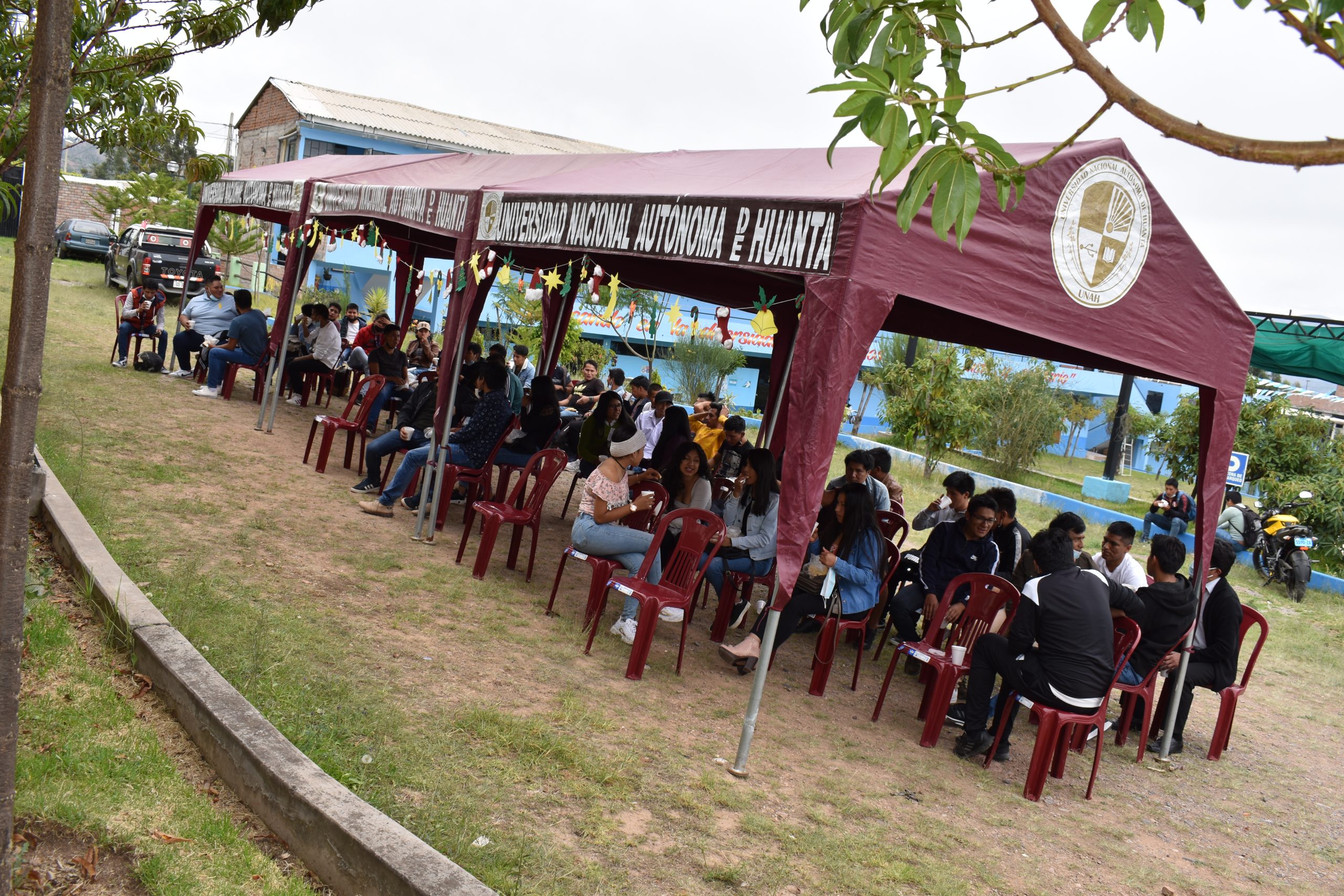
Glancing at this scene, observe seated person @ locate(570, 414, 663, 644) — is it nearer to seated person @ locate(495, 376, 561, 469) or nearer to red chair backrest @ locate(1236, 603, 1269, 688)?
seated person @ locate(495, 376, 561, 469)

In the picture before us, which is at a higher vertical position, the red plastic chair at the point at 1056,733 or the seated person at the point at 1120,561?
the seated person at the point at 1120,561

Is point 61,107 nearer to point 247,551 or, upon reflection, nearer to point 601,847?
point 601,847

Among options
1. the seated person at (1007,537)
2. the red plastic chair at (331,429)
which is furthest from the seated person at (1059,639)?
the red plastic chair at (331,429)

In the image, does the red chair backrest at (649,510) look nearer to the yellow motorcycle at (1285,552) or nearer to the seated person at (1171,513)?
the yellow motorcycle at (1285,552)

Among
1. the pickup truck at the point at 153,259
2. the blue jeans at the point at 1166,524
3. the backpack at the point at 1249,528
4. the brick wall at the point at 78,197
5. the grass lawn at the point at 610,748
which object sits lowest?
the grass lawn at the point at 610,748

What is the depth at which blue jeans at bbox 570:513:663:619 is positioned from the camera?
616 cm

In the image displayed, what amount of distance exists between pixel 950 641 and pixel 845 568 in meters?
0.85

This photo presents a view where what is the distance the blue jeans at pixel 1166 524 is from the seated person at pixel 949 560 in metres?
9.79

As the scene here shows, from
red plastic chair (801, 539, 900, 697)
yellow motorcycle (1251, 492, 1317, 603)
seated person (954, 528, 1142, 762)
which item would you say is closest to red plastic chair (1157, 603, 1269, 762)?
seated person (954, 528, 1142, 762)

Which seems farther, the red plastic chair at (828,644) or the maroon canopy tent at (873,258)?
the red plastic chair at (828,644)

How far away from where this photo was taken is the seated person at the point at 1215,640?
20.9ft

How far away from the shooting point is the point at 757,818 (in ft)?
13.8

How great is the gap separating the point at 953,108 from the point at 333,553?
547cm

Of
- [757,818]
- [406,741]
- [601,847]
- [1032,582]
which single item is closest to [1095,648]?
[1032,582]
